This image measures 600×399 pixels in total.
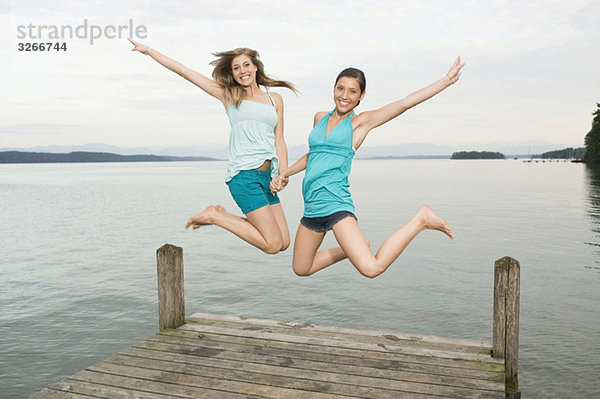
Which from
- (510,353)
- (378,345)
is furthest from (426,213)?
(510,353)

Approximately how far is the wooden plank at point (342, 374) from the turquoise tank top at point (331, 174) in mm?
2198

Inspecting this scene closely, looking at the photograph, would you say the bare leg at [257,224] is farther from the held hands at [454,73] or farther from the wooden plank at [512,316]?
the wooden plank at [512,316]

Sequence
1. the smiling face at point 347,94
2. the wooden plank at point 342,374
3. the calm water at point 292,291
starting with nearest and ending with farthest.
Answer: the smiling face at point 347,94 < the wooden plank at point 342,374 < the calm water at point 292,291

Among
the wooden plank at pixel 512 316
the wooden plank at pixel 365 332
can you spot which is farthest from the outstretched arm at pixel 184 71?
the wooden plank at pixel 512 316

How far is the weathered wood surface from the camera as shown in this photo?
243 inches

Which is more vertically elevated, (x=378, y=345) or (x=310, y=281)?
(x=378, y=345)

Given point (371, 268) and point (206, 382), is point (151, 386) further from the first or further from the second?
point (371, 268)

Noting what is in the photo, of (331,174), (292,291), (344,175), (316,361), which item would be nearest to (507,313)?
(316,361)

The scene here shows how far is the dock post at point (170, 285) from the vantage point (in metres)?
8.52

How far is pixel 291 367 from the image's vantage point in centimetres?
676

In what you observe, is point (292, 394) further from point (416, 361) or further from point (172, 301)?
point (172, 301)

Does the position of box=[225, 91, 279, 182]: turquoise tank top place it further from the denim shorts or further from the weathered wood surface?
the weathered wood surface

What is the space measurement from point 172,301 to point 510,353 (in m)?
5.12

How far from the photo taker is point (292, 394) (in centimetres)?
604
